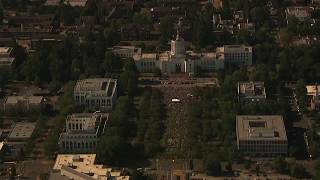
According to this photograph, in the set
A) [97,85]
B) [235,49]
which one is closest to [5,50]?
[97,85]

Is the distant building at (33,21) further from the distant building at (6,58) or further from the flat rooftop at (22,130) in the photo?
the flat rooftop at (22,130)

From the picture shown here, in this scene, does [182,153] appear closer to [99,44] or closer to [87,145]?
[87,145]

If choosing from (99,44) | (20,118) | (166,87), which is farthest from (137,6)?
(20,118)

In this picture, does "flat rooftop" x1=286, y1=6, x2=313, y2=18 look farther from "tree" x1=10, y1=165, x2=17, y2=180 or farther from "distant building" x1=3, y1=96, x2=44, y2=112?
"tree" x1=10, y1=165, x2=17, y2=180

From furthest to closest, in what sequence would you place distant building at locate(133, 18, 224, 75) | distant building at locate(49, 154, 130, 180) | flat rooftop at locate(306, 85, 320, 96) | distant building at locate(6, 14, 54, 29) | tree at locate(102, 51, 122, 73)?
distant building at locate(6, 14, 54, 29) < distant building at locate(133, 18, 224, 75) < tree at locate(102, 51, 122, 73) < flat rooftop at locate(306, 85, 320, 96) < distant building at locate(49, 154, 130, 180)

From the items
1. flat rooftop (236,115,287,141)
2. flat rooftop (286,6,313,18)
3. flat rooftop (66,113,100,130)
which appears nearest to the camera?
flat rooftop (236,115,287,141)

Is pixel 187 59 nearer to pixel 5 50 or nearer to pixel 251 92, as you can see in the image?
pixel 251 92

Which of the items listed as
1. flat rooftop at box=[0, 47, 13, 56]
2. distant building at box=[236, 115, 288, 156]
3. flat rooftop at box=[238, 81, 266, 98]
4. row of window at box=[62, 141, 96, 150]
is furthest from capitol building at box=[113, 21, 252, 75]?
row of window at box=[62, 141, 96, 150]
